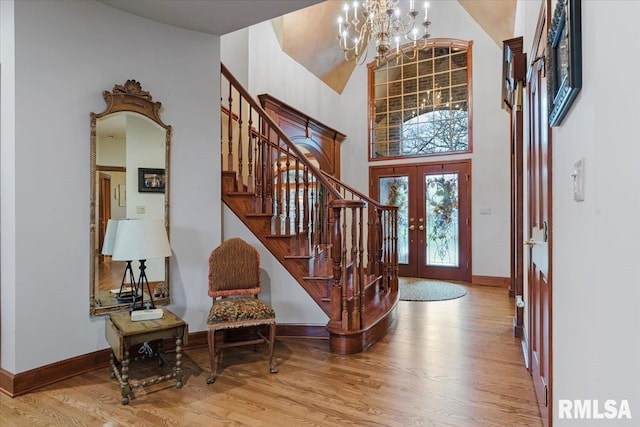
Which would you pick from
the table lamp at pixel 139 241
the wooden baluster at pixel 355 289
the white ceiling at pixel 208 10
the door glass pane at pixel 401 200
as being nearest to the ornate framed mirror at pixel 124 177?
the table lamp at pixel 139 241

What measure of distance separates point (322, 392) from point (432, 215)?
16.1 feet

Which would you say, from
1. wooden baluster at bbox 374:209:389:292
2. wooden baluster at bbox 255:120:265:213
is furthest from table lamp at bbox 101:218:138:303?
wooden baluster at bbox 374:209:389:292

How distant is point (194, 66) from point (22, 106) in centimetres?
133

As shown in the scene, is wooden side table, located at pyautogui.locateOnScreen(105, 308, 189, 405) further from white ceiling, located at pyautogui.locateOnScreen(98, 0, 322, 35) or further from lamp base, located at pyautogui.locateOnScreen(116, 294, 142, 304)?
white ceiling, located at pyautogui.locateOnScreen(98, 0, 322, 35)

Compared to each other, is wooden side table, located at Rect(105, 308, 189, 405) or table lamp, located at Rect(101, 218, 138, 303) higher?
table lamp, located at Rect(101, 218, 138, 303)

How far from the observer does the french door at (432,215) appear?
6426 mm

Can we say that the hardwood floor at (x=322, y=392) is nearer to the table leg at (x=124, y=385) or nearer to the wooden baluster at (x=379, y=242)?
the table leg at (x=124, y=385)

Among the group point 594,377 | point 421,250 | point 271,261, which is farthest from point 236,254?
point 421,250

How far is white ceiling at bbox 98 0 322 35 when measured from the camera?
2.76 meters

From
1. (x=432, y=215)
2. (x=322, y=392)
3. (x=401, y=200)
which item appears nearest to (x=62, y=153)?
(x=322, y=392)

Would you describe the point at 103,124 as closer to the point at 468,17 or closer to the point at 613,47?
the point at 613,47

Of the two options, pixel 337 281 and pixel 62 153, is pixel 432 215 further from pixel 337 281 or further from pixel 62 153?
pixel 62 153

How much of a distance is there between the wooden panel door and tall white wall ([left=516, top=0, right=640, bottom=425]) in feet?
2.36

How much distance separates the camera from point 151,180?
3039 millimetres
